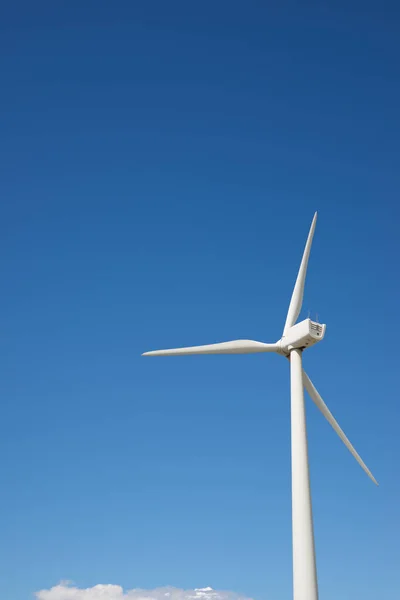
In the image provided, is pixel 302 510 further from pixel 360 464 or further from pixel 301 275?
pixel 301 275

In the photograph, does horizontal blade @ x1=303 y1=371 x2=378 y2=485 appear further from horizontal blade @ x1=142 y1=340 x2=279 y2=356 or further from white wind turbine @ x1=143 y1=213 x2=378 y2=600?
horizontal blade @ x1=142 y1=340 x2=279 y2=356

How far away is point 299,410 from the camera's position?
36.2 m

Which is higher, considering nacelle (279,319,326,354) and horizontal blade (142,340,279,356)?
horizontal blade (142,340,279,356)

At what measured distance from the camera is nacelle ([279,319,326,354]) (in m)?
38.7

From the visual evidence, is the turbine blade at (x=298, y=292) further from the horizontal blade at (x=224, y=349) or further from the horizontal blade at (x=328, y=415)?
the horizontal blade at (x=328, y=415)

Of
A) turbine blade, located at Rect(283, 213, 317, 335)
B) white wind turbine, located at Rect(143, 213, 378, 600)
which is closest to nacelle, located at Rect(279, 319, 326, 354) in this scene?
white wind turbine, located at Rect(143, 213, 378, 600)

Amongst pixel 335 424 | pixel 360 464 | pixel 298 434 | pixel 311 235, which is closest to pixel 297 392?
pixel 298 434

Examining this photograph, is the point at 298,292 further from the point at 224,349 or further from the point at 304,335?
the point at 224,349

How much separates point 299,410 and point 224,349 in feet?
26.1

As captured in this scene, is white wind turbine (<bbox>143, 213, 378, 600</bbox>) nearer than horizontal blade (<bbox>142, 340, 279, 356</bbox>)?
Yes

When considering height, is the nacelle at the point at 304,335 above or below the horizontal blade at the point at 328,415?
above

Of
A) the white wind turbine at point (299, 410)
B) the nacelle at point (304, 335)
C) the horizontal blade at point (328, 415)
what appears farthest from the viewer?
the horizontal blade at point (328, 415)

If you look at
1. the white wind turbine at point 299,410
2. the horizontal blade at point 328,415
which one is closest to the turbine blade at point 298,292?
the white wind turbine at point 299,410

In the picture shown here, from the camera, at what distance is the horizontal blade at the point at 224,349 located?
4191cm
